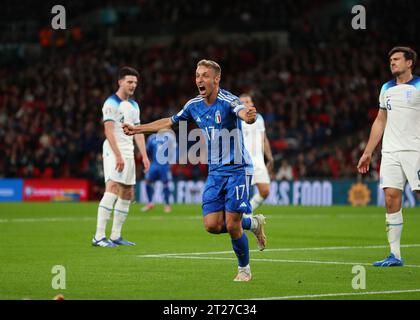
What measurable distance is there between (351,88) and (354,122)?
1814mm

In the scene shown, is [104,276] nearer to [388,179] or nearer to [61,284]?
[61,284]

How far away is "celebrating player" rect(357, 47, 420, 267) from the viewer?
12102mm

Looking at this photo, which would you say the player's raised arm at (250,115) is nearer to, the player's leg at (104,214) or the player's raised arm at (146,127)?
the player's raised arm at (146,127)

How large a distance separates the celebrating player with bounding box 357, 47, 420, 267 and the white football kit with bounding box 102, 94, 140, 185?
443 centimetres

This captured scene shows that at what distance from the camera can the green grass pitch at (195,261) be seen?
9344 millimetres

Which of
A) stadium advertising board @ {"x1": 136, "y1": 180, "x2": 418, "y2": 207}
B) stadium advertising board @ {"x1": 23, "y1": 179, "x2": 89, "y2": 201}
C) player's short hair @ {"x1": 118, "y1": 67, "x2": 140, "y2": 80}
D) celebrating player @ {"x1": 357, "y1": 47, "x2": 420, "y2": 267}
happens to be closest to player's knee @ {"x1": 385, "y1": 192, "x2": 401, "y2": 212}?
celebrating player @ {"x1": 357, "y1": 47, "x2": 420, "y2": 267}

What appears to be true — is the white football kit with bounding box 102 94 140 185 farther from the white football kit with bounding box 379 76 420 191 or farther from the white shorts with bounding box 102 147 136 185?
the white football kit with bounding box 379 76 420 191

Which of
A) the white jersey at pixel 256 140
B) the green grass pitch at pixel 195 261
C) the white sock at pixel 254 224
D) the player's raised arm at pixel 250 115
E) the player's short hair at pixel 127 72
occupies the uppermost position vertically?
the player's short hair at pixel 127 72

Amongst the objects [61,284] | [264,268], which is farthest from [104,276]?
[264,268]

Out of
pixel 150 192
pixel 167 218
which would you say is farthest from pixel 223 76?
pixel 167 218

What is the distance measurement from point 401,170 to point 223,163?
2895 mm

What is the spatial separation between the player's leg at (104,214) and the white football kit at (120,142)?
0.55 feet

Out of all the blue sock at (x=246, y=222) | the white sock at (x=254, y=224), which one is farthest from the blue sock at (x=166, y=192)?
the blue sock at (x=246, y=222)

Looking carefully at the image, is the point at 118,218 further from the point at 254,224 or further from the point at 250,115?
the point at 250,115
